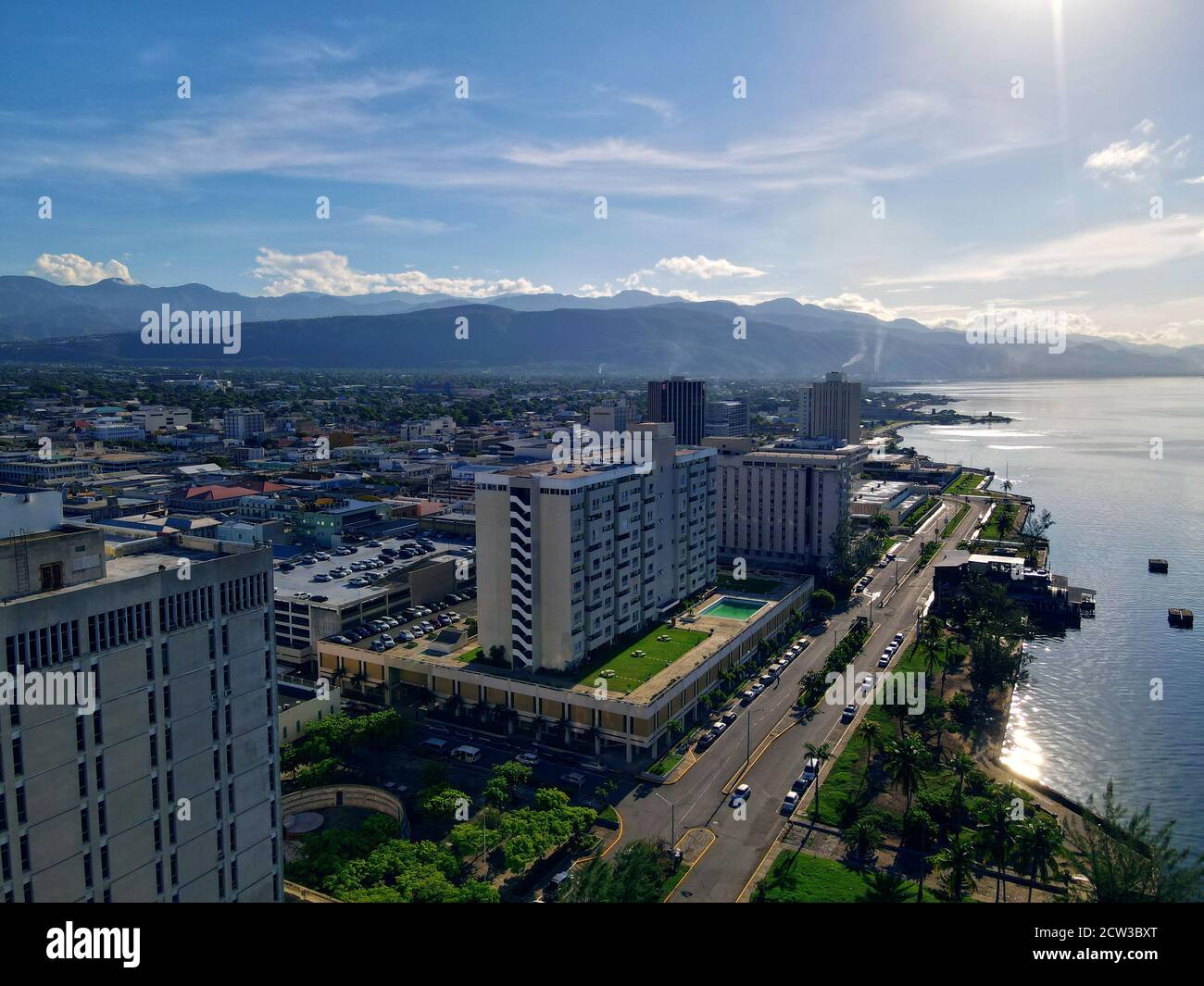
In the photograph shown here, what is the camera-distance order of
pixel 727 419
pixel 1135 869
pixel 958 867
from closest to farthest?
pixel 1135 869, pixel 958 867, pixel 727 419

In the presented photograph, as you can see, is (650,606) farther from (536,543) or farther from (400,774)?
(400,774)

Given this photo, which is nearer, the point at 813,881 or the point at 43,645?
the point at 43,645

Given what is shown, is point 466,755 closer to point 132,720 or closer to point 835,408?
point 132,720

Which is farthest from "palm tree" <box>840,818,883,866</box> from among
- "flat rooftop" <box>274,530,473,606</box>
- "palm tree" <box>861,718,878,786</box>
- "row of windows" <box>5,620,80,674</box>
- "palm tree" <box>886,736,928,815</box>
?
"flat rooftop" <box>274,530,473,606</box>

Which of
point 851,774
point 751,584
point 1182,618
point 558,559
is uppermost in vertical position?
point 558,559

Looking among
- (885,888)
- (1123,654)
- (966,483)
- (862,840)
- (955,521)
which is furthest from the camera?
(966,483)

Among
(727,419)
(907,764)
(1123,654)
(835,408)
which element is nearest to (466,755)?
(907,764)

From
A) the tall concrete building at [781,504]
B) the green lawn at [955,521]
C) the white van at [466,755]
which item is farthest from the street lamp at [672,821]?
the green lawn at [955,521]
